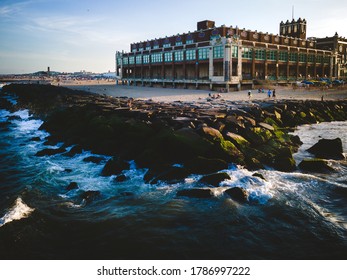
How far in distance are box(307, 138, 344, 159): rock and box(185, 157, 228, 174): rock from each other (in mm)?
6766

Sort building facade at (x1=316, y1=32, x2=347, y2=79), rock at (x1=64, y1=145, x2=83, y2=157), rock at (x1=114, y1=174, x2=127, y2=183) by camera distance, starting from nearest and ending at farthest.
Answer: rock at (x1=114, y1=174, x2=127, y2=183), rock at (x1=64, y1=145, x2=83, y2=157), building facade at (x1=316, y1=32, x2=347, y2=79)

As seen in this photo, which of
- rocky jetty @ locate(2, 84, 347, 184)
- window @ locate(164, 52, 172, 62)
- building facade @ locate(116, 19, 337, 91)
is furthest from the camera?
window @ locate(164, 52, 172, 62)

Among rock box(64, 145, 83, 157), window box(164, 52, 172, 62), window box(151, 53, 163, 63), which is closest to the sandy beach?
window box(164, 52, 172, 62)

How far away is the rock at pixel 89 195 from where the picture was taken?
10.9 meters

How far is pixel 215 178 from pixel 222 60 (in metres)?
47.8

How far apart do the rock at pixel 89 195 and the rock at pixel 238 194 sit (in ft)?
16.6

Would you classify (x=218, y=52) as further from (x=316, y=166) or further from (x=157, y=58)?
(x=316, y=166)

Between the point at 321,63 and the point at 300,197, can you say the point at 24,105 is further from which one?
the point at 321,63

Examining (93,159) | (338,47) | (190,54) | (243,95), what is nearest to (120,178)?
(93,159)

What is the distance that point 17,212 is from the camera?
9789 mm

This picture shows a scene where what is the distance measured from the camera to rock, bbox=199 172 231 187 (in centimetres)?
1176

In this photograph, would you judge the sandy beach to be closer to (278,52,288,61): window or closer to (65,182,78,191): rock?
(278,52,288,61): window

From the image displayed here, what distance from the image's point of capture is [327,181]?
485 inches

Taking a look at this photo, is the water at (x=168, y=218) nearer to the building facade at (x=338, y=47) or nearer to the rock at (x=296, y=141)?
the rock at (x=296, y=141)
